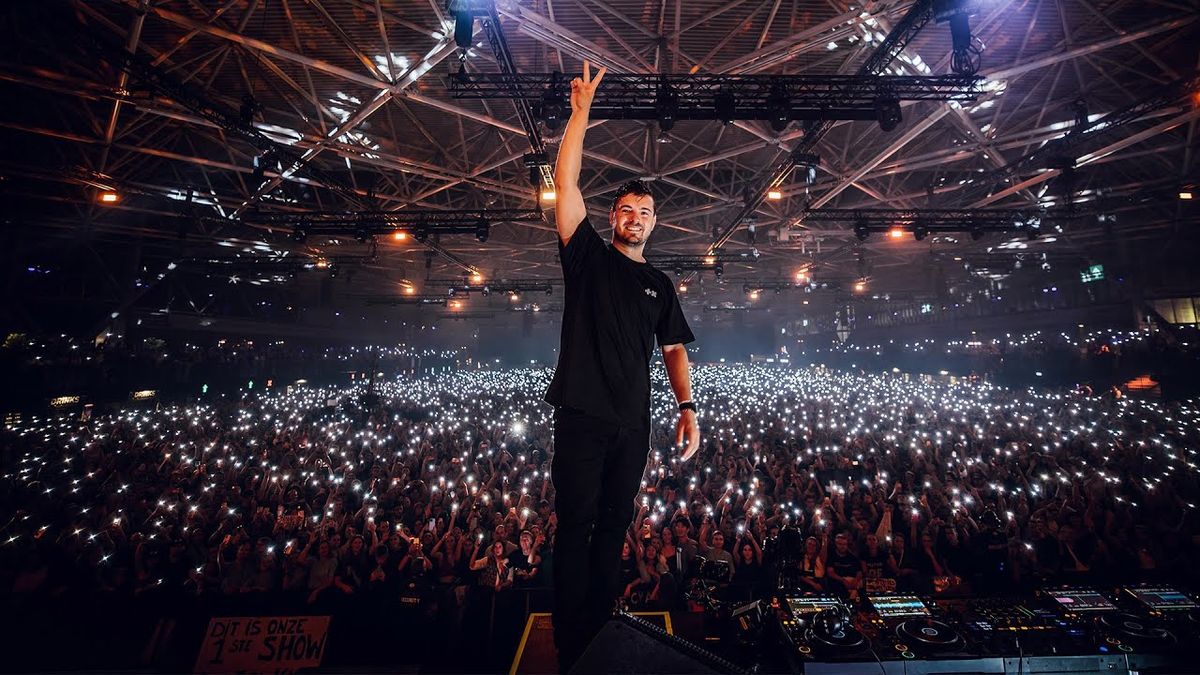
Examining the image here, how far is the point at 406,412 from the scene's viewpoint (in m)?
17.9

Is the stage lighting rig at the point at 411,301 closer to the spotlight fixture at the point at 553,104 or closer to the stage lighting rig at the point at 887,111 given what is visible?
the spotlight fixture at the point at 553,104

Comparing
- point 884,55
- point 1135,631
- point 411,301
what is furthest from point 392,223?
point 1135,631

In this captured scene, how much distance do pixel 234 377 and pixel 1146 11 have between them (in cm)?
3087

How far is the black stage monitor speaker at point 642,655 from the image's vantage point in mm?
1603

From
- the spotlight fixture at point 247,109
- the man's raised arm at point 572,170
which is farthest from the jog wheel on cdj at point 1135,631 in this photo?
the spotlight fixture at point 247,109

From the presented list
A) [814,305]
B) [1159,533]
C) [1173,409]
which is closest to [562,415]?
[1159,533]

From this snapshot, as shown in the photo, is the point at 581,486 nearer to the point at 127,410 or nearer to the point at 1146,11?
the point at 1146,11

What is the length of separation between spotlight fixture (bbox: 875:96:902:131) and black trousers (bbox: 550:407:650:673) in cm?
832

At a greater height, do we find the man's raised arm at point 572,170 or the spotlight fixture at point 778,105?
the spotlight fixture at point 778,105

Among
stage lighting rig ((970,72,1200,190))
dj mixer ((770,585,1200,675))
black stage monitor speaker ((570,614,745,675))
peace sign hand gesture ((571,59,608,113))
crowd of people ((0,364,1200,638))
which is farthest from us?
stage lighting rig ((970,72,1200,190))

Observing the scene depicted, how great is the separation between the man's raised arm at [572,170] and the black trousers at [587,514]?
2.71 feet

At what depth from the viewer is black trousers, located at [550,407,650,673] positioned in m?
1.80

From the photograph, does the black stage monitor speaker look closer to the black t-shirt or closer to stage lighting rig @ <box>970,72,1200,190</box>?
the black t-shirt

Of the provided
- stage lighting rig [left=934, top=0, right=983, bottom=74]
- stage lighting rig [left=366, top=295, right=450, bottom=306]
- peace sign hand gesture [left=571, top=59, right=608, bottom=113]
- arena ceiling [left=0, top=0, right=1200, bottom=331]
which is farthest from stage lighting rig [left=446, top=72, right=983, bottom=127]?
stage lighting rig [left=366, top=295, right=450, bottom=306]
